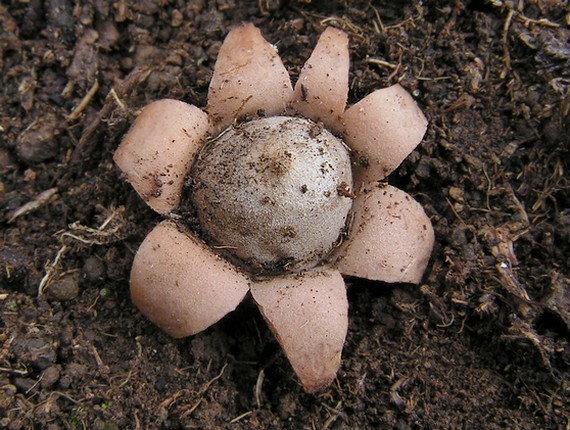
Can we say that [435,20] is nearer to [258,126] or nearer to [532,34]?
[532,34]

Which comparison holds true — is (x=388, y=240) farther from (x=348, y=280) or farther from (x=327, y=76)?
(x=327, y=76)

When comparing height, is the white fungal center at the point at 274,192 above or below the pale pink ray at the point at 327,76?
below

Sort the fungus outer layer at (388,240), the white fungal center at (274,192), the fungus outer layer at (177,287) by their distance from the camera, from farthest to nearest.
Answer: the fungus outer layer at (388,240) → the white fungal center at (274,192) → the fungus outer layer at (177,287)

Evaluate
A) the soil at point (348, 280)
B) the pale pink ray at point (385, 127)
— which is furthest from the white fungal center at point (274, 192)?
the soil at point (348, 280)

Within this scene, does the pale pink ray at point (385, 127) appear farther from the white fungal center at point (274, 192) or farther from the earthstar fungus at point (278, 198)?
the white fungal center at point (274, 192)

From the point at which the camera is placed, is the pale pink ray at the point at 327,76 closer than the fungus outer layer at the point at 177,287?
No

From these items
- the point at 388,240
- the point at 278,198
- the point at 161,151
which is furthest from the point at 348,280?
the point at 161,151

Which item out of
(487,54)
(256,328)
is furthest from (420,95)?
(256,328)
